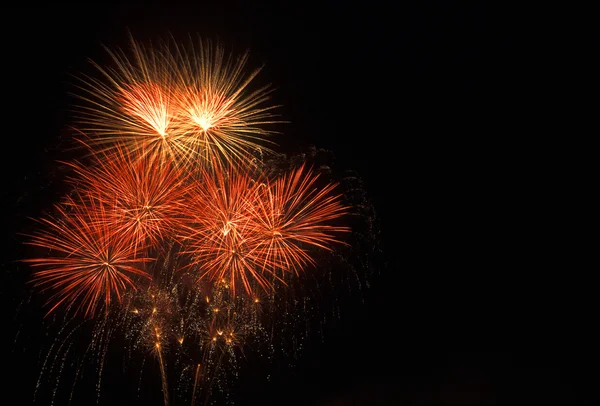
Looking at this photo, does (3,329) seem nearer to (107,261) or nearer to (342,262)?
(107,261)

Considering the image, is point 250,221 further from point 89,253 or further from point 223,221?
point 89,253

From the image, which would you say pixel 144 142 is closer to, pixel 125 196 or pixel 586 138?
pixel 125 196

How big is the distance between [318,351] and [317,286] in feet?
7.86

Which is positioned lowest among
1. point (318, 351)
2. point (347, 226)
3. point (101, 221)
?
point (318, 351)

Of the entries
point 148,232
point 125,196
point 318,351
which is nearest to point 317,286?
point 318,351

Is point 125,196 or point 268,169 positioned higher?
point 268,169

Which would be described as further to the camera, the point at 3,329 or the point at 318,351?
the point at 318,351

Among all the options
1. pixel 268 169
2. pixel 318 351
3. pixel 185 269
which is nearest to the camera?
pixel 268 169

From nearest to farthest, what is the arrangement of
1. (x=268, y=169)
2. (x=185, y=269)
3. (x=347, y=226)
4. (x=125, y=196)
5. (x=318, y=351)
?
(x=125, y=196) → (x=268, y=169) → (x=185, y=269) → (x=347, y=226) → (x=318, y=351)

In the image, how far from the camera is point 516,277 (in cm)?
924

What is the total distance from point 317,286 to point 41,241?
5307mm

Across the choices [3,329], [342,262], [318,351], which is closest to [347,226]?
[342,262]

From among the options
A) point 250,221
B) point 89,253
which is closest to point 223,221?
point 250,221

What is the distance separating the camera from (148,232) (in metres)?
7.61
